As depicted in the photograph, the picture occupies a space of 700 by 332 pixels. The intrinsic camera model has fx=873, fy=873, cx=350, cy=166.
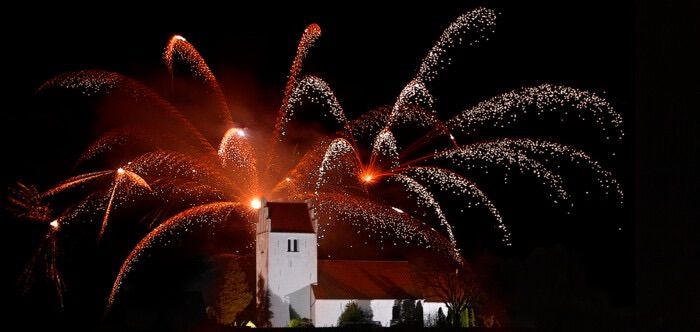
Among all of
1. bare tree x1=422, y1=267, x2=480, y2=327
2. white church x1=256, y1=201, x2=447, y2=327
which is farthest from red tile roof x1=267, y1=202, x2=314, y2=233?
bare tree x1=422, y1=267, x2=480, y2=327

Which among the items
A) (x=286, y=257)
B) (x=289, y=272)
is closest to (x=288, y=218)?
(x=286, y=257)

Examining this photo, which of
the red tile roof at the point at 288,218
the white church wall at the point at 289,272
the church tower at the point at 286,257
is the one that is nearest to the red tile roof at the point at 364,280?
the white church wall at the point at 289,272

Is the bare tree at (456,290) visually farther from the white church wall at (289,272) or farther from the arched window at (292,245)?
the arched window at (292,245)

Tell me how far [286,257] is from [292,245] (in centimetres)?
90

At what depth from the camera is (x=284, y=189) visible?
4594 cm

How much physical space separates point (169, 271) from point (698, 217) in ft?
156

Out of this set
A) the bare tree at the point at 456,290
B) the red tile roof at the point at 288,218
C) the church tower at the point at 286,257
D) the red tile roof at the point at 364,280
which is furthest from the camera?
the red tile roof at the point at 364,280

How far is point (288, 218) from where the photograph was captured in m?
55.0

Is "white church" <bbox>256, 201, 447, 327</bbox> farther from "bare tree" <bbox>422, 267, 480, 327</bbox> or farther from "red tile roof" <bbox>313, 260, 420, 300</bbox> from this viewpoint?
"bare tree" <bbox>422, 267, 480, 327</bbox>

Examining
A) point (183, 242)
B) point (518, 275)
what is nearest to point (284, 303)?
point (183, 242)

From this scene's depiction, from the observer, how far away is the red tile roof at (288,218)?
178ft

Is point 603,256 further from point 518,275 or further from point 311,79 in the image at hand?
point 311,79

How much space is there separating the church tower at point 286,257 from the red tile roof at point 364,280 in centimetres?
126

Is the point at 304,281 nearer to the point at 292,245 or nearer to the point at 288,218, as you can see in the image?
the point at 292,245
